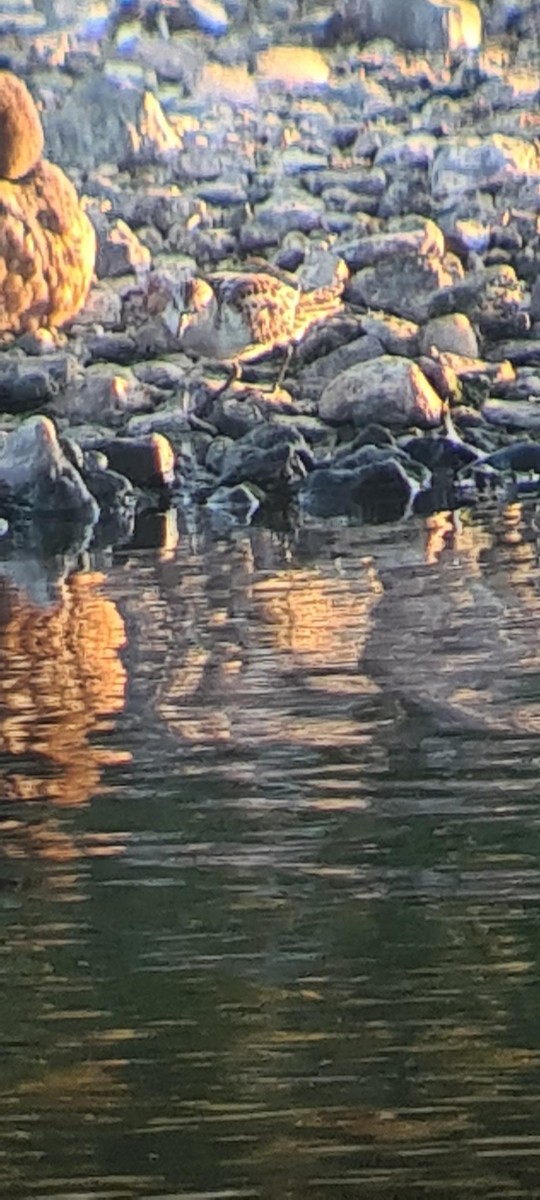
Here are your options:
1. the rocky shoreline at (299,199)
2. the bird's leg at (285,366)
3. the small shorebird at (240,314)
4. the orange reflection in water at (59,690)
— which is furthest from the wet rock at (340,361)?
the orange reflection in water at (59,690)

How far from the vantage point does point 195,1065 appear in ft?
8.72

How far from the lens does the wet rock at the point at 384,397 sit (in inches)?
629

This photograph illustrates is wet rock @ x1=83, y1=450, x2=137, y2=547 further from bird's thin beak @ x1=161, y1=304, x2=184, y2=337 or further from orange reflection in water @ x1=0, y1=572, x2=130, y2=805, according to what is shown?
orange reflection in water @ x1=0, y1=572, x2=130, y2=805

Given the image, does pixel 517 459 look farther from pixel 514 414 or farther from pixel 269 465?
pixel 269 465

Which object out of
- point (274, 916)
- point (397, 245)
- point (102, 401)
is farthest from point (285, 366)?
point (274, 916)

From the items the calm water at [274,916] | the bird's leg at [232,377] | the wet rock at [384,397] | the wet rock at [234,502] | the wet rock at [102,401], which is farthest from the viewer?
the bird's leg at [232,377]

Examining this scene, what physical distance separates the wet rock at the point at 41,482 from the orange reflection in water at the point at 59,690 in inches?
204

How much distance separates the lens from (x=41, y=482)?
14109mm

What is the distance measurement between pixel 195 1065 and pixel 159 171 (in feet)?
49.9

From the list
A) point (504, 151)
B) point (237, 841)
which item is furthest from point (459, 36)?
point (237, 841)

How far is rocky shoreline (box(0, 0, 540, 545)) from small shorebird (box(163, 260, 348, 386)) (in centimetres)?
14

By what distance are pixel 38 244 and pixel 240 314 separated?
7.00 ft

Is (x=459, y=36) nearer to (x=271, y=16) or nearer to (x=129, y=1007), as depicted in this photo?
(x=271, y=16)

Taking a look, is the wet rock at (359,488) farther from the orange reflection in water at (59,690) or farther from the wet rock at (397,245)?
the orange reflection in water at (59,690)
